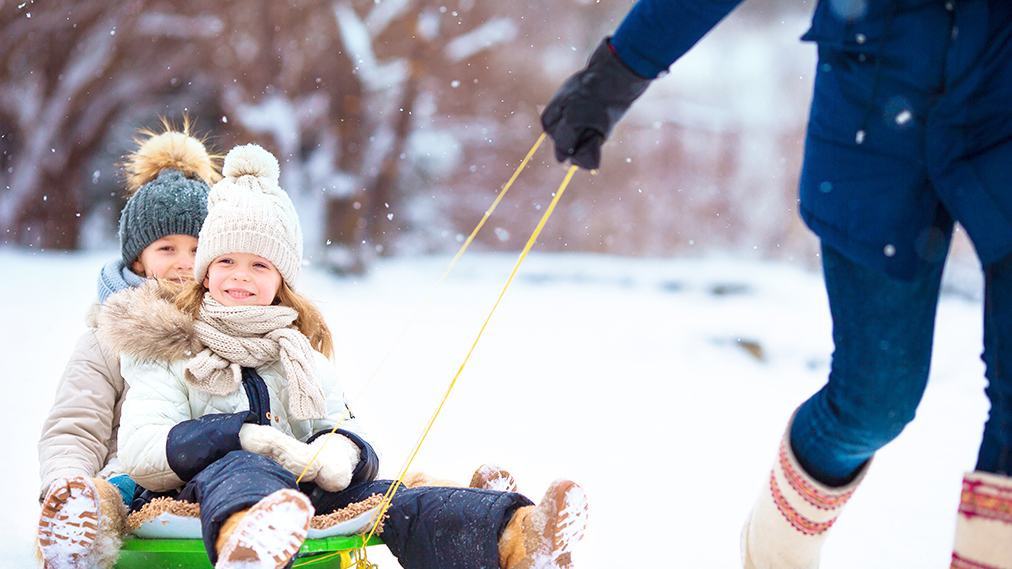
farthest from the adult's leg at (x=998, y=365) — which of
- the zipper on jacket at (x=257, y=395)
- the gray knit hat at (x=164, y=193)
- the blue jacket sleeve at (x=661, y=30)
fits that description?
the gray knit hat at (x=164, y=193)

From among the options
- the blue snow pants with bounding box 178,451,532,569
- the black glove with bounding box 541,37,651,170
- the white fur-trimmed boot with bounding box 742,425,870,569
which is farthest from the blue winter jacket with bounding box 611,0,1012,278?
the blue snow pants with bounding box 178,451,532,569

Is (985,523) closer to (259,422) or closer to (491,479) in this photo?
(491,479)

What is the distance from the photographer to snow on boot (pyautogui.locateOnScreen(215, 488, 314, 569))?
0.77 meters

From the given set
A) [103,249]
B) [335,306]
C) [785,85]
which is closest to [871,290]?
[335,306]

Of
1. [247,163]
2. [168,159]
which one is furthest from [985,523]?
[168,159]

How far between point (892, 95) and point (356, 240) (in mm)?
4363

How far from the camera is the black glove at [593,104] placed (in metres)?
0.87

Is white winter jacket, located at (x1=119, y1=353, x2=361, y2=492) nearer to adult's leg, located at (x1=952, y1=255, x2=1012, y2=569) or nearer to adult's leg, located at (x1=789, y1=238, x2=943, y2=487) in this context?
adult's leg, located at (x1=789, y1=238, x2=943, y2=487)

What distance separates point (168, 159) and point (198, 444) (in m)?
0.80

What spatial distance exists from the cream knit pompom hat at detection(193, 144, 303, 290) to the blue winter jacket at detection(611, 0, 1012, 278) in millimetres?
755

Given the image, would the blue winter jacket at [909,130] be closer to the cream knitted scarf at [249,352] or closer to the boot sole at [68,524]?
the cream knitted scarf at [249,352]

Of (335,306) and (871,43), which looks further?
(335,306)

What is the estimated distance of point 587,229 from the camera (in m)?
4.77

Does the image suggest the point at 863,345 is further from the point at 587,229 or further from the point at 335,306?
the point at 587,229
